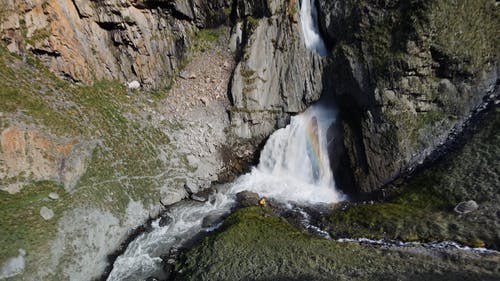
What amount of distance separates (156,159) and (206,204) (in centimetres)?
453

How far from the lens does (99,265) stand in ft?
57.0

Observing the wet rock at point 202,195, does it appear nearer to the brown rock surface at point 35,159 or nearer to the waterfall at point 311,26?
the brown rock surface at point 35,159

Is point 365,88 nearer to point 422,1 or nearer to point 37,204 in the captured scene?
point 422,1

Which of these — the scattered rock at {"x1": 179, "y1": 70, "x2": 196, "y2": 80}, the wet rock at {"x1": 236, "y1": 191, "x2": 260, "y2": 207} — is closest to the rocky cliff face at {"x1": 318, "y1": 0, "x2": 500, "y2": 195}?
the wet rock at {"x1": 236, "y1": 191, "x2": 260, "y2": 207}

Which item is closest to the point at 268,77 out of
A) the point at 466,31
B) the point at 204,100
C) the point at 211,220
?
the point at 204,100

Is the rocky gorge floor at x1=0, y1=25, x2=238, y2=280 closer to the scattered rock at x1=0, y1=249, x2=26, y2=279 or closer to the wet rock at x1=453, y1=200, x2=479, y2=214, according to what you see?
the scattered rock at x1=0, y1=249, x2=26, y2=279

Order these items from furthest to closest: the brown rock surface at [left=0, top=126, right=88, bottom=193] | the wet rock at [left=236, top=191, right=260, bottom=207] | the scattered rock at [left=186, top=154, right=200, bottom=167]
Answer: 1. the scattered rock at [left=186, top=154, right=200, bottom=167]
2. the wet rock at [left=236, top=191, right=260, bottom=207]
3. the brown rock surface at [left=0, top=126, right=88, bottom=193]

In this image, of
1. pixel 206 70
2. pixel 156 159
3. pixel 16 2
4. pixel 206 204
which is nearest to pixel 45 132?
pixel 156 159

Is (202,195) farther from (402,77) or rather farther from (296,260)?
(402,77)

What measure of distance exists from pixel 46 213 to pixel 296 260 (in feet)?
40.6

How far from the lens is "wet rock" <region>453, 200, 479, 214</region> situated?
15.6 meters

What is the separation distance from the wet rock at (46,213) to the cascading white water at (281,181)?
3968 mm

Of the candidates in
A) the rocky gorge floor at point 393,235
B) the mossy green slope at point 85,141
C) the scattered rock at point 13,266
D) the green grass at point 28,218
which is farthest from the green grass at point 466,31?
the scattered rock at point 13,266

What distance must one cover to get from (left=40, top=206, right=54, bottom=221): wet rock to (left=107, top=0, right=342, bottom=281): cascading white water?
397 cm
